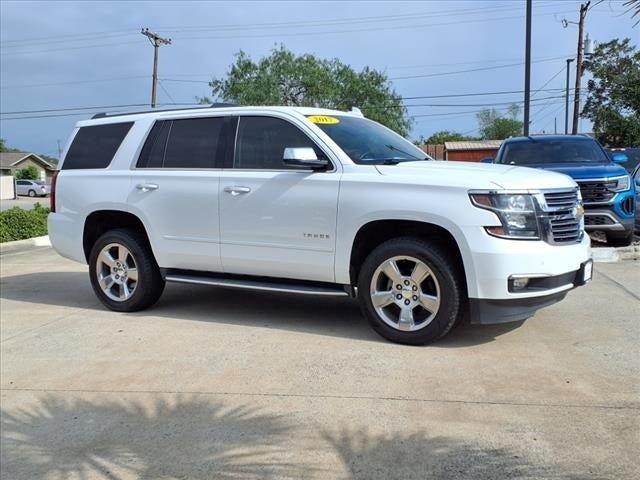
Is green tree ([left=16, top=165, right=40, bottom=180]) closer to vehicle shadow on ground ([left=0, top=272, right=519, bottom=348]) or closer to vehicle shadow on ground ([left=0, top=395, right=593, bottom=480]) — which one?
vehicle shadow on ground ([left=0, top=272, right=519, bottom=348])

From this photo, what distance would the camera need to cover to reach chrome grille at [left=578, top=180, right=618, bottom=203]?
330 inches

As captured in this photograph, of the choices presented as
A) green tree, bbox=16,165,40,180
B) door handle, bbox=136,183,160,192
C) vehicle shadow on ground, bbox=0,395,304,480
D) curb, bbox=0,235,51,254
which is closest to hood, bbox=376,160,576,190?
vehicle shadow on ground, bbox=0,395,304,480

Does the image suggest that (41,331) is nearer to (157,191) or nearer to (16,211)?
(157,191)

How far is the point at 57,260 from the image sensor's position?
35.1ft

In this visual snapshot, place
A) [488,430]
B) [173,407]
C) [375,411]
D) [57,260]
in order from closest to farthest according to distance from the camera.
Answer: [488,430] → [375,411] → [173,407] → [57,260]

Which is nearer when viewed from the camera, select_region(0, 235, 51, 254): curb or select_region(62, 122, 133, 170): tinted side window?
select_region(62, 122, 133, 170): tinted side window

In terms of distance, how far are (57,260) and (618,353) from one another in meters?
9.18

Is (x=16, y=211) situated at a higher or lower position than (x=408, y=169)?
lower

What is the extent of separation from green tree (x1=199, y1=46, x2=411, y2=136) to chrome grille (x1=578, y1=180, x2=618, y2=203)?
39947 mm

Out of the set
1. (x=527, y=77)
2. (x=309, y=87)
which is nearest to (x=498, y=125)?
(x=309, y=87)

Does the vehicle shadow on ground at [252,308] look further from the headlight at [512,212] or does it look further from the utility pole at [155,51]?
the utility pole at [155,51]

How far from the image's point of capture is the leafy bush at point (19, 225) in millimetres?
12883

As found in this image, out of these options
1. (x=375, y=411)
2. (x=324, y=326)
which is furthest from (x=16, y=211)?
(x=375, y=411)

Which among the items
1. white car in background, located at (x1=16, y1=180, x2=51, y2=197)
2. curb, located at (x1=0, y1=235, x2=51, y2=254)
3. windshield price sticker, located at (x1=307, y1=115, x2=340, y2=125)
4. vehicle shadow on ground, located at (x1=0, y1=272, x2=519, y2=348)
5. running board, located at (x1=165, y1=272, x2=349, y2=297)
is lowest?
white car in background, located at (x1=16, y1=180, x2=51, y2=197)
